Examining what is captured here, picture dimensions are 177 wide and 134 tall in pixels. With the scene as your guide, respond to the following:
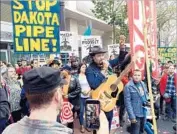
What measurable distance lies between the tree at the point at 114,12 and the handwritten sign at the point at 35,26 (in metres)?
18.2

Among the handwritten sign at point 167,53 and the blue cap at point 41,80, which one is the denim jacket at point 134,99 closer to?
the blue cap at point 41,80

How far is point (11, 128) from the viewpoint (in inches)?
75.4

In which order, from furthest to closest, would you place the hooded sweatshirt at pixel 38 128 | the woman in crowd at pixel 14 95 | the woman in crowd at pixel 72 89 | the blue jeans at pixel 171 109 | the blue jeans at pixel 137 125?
the blue jeans at pixel 171 109 < the woman in crowd at pixel 72 89 < the blue jeans at pixel 137 125 < the woman in crowd at pixel 14 95 < the hooded sweatshirt at pixel 38 128

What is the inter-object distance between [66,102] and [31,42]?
1.45 m

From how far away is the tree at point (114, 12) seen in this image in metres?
25.3

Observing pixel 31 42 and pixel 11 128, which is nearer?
pixel 11 128

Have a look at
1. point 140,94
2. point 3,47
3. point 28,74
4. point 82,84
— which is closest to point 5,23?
point 3,47

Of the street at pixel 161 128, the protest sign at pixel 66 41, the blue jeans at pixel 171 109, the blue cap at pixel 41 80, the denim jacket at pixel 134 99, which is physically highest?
the protest sign at pixel 66 41

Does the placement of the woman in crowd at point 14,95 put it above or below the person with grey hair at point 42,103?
below

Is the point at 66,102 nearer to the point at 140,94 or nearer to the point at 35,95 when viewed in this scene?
the point at 140,94

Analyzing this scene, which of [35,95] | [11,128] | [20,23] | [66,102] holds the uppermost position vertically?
[20,23]

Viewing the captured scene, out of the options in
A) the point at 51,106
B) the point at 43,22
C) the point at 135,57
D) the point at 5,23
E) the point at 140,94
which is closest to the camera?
the point at 51,106

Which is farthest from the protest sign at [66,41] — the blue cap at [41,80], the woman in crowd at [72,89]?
the blue cap at [41,80]

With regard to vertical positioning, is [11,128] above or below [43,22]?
below
